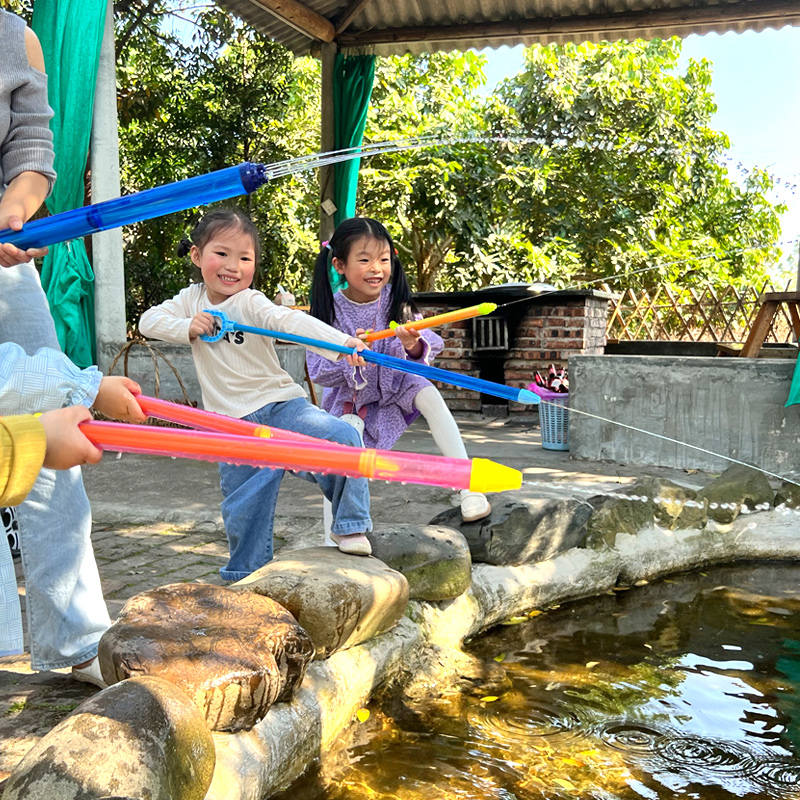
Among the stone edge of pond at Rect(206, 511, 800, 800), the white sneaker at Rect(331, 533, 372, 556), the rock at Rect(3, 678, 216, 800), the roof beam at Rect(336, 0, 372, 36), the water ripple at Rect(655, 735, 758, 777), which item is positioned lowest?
the water ripple at Rect(655, 735, 758, 777)

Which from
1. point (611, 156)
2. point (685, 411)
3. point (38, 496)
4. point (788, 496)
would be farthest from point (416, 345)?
point (611, 156)

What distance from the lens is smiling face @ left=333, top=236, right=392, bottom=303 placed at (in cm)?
293

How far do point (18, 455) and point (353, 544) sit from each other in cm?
141

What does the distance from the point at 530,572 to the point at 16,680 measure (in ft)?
5.39

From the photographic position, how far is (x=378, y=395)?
3.09m

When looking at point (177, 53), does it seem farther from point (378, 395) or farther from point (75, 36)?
point (378, 395)

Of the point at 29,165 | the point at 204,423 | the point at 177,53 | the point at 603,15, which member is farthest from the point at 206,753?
the point at 177,53

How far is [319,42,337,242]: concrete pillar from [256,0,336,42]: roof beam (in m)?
0.13

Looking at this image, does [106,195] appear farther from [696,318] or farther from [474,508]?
[696,318]

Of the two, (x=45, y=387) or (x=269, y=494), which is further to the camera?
(x=269, y=494)

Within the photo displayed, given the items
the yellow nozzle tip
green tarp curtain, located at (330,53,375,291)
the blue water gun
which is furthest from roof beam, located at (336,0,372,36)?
the yellow nozzle tip

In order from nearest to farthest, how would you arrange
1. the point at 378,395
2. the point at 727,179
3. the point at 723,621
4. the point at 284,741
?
1. the point at 284,741
2. the point at 723,621
3. the point at 378,395
4. the point at 727,179

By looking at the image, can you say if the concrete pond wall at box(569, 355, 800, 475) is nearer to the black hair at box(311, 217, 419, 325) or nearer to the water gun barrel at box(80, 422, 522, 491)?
the black hair at box(311, 217, 419, 325)

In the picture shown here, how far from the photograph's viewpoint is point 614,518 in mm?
3291
